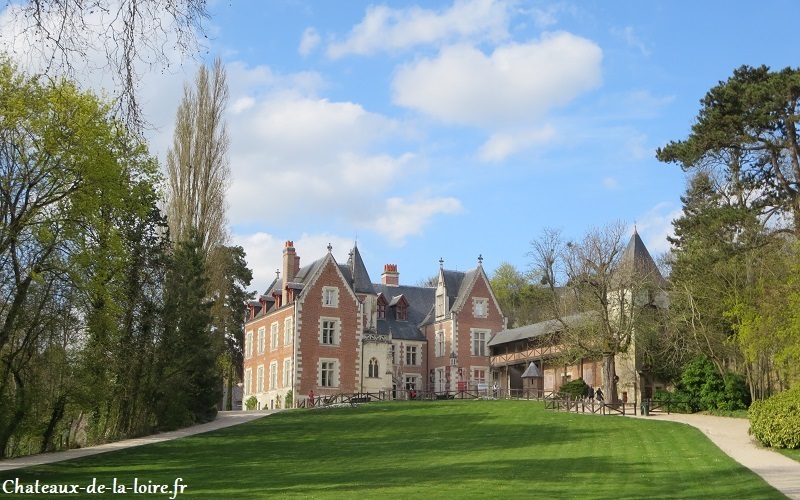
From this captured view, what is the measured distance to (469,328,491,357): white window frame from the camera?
51625 mm

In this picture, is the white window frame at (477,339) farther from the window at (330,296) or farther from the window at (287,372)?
the window at (287,372)

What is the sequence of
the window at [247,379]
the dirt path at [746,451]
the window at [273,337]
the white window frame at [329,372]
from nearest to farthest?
1. the dirt path at [746,451]
2. the white window frame at [329,372]
3. the window at [273,337]
4. the window at [247,379]

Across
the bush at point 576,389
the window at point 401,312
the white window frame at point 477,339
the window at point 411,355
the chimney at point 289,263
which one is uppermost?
the chimney at point 289,263

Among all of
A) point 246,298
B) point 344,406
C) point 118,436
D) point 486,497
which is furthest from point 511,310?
point 486,497

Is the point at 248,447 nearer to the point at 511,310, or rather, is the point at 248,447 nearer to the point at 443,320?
the point at 443,320

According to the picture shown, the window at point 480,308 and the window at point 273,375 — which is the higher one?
the window at point 480,308

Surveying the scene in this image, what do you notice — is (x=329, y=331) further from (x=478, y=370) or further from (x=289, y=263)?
(x=478, y=370)

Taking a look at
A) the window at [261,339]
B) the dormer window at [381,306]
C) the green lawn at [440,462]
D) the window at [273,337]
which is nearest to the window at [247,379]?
the window at [261,339]

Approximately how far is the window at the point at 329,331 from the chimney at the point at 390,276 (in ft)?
38.2

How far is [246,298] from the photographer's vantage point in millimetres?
60219

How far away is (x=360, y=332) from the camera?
47.5 meters

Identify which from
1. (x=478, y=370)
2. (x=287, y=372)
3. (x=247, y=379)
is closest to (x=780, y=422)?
(x=287, y=372)

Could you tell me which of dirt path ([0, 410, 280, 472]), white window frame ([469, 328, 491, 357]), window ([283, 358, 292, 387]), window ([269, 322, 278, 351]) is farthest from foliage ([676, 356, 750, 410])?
window ([269, 322, 278, 351])

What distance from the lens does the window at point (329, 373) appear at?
4628 cm
